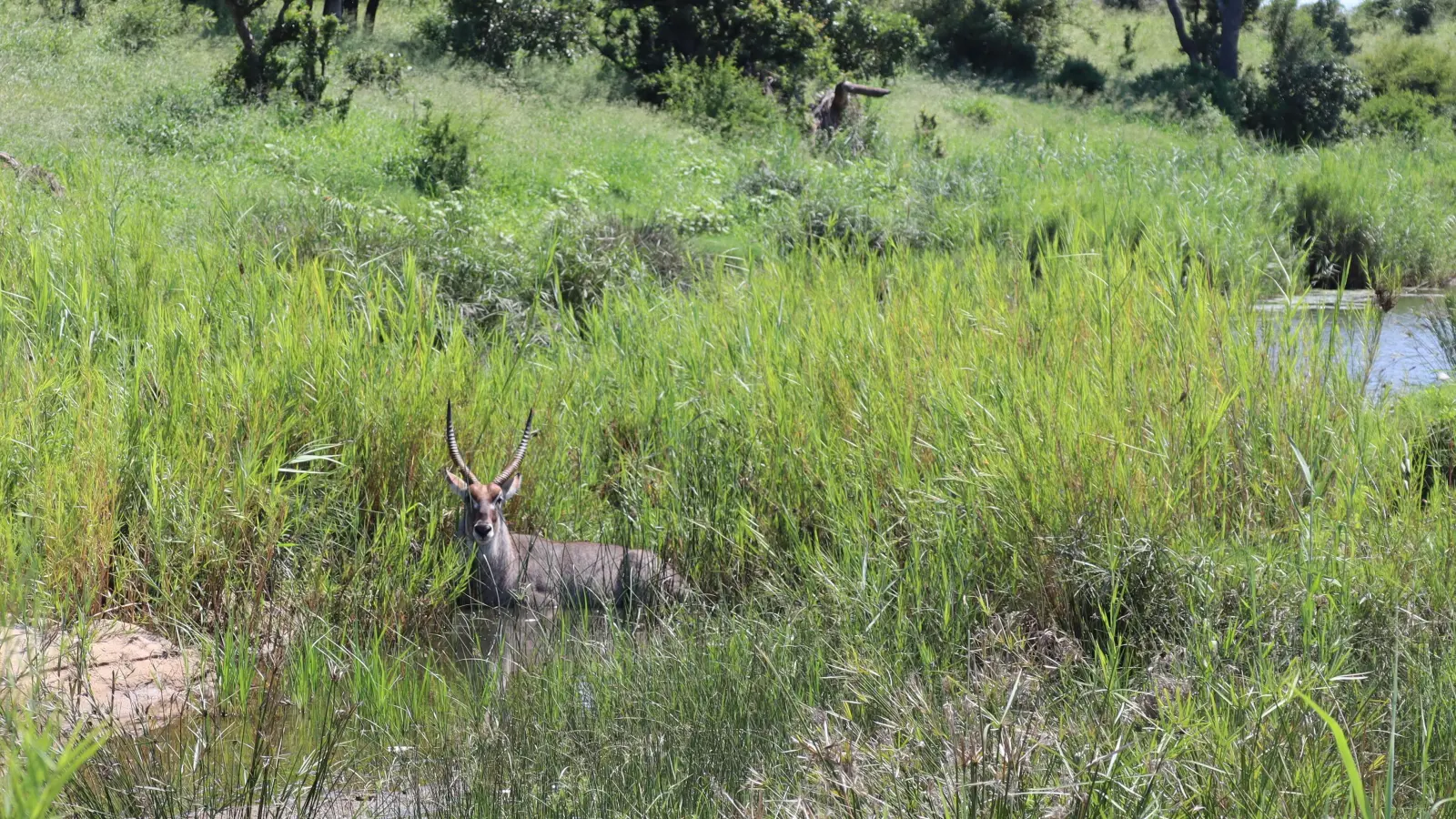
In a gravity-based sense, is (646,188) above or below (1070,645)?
below

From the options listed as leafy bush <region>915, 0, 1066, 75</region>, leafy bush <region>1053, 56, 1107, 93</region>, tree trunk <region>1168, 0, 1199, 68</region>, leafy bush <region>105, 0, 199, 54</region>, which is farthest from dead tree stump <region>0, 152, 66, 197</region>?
tree trunk <region>1168, 0, 1199, 68</region>

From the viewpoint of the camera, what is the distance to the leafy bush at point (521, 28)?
21156mm

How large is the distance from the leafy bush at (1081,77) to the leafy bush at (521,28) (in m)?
12.8

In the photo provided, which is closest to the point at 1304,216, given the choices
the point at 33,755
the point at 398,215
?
the point at 398,215

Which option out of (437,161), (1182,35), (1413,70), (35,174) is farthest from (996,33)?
(35,174)

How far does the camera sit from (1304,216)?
39.1 ft

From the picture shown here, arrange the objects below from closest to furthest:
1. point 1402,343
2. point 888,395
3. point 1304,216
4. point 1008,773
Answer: point 1008,773 → point 888,395 → point 1402,343 → point 1304,216

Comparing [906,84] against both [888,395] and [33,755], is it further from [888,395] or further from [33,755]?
[33,755]

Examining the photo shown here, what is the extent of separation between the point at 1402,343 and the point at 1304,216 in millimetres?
4139

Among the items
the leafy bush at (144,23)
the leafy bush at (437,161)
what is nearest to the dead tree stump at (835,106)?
the leafy bush at (437,161)

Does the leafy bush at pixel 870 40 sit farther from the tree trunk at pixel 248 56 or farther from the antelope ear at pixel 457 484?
the antelope ear at pixel 457 484

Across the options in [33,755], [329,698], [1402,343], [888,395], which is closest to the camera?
[33,755]

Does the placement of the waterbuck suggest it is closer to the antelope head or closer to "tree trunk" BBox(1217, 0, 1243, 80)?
the antelope head

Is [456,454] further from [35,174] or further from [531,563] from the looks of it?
[35,174]
